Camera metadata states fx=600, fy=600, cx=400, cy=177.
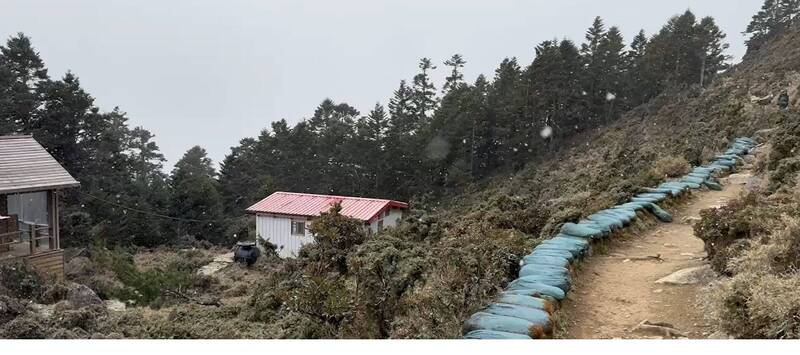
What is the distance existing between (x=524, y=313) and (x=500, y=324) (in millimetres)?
238

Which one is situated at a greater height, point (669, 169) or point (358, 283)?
point (669, 169)

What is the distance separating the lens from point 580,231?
5551 mm

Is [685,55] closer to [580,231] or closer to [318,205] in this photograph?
[318,205]

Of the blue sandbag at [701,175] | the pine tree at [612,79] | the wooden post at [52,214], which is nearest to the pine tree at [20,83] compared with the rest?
the wooden post at [52,214]

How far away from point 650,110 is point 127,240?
21.9m

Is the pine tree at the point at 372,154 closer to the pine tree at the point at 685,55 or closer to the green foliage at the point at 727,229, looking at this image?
the green foliage at the point at 727,229

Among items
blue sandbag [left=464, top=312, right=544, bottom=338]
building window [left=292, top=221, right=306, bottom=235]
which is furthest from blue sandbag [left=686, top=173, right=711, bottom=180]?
building window [left=292, top=221, right=306, bottom=235]

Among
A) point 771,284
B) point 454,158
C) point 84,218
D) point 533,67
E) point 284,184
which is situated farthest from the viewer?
point 533,67

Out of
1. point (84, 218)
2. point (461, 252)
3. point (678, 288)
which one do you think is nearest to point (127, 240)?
point (84, 218)

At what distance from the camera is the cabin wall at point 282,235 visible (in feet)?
47.4

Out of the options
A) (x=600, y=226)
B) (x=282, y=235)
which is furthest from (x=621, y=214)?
(x=282, y=235)

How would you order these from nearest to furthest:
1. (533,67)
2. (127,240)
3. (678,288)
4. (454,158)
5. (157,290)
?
(678,288) < (157,290) < (127,240) < (454,158) < (533,67)

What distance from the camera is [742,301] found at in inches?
124

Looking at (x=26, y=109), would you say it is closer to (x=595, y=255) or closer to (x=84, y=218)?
(x=84, y=218)
